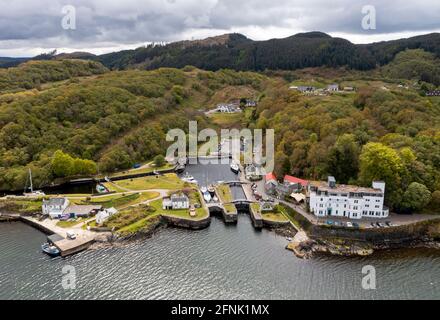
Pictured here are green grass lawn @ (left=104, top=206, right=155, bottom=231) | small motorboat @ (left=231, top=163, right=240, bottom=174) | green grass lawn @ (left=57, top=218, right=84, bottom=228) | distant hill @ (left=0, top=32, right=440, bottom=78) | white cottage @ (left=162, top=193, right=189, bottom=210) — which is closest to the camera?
green grass lawn @ (left=104, top=206, right=155, bottom=231)

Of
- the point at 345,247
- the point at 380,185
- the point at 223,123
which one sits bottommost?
the point at 345,247

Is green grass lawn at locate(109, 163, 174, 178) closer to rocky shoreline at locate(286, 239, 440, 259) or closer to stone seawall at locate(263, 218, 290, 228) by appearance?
stone seawall at locate(263, 218, 290, 228)

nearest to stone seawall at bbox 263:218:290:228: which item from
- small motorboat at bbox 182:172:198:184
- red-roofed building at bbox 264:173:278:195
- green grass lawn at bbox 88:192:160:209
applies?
red-roofed building at bbox 264:173:278:195

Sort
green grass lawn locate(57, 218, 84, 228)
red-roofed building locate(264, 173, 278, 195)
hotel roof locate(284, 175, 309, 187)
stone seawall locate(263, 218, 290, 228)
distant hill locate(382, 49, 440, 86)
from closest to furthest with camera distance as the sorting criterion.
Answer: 1. green grass lawn locate(57, 218, 84, 228)
2. stone seawall locate(263, 218, 290, 228)
3. hotel roof locate(284, 175, 309, 187)
4. red-roofed building locate(264, 173, 278, 195)
5. distant hill locate(382, 49, 440, 86)

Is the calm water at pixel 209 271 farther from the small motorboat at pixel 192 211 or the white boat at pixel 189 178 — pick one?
the white boat at pixel 189 178

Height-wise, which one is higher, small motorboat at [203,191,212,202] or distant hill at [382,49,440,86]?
distant hill at [382,49,440,86]

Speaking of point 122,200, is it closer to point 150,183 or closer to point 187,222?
point 150,183

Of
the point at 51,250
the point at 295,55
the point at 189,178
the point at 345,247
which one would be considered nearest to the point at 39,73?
the point at 189,178

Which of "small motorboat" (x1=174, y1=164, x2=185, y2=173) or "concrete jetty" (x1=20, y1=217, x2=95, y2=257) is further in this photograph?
"small motorboat" (x1=174, y1=164, x2=185, y2=173)
